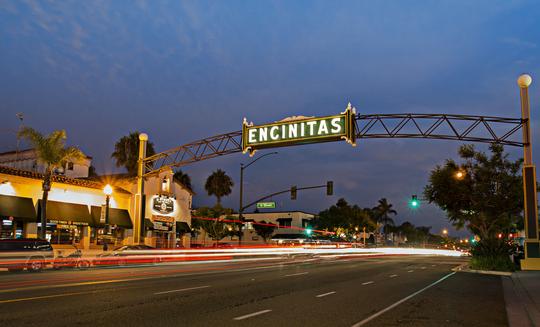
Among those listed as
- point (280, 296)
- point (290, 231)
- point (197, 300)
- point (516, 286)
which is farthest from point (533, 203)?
point (290, 231)

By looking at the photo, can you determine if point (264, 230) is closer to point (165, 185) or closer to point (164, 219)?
point (165, 185)

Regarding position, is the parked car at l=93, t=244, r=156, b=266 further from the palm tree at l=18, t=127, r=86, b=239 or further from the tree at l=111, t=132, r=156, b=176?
the tree at l=111, t=132, r=156, b=176

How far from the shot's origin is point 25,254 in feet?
79.7

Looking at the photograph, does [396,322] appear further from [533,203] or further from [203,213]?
[203,213]

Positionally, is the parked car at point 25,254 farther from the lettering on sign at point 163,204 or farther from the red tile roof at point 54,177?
the lettering on sign at point 163,204

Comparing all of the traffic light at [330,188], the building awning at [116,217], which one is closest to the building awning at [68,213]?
the building awning at [116,217]

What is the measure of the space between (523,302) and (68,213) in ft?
100

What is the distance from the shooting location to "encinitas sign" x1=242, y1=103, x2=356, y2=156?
27094mm

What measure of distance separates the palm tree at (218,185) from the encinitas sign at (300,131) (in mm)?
50775

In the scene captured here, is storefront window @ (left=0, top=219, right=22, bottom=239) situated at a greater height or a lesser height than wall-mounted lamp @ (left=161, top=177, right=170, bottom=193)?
lesser

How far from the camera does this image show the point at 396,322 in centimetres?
1059

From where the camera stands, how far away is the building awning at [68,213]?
34.1m

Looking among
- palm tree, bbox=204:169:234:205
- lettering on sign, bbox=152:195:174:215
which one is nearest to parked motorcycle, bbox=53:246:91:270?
lettering on sign, bbox=152:195:174:215

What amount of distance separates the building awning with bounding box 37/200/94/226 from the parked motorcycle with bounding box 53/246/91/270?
6870 millimetres
